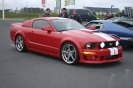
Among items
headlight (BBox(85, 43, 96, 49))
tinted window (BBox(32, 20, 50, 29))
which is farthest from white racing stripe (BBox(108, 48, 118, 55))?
tinted window (BBox(32, 20, 50, 29))

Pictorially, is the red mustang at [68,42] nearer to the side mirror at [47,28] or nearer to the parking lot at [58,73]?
the side mirror at [47,28]

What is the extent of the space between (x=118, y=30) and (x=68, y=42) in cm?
288

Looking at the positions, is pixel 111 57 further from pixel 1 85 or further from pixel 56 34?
pixel 1 85

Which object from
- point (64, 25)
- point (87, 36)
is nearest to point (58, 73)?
point (87, 36)

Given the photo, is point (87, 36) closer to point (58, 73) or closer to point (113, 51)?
point (113, 51)

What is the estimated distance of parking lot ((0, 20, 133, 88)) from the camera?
486 centimetres

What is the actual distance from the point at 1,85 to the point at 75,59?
2304 mm

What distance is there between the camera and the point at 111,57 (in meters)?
6.52

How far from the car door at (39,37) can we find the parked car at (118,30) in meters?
2.36

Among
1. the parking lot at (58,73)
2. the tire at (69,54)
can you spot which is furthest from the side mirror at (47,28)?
the parking lot at (58,73)

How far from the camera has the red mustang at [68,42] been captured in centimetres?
624

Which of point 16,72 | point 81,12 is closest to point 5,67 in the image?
point 16,72

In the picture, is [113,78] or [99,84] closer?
[99,84]

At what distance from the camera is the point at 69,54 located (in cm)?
660
